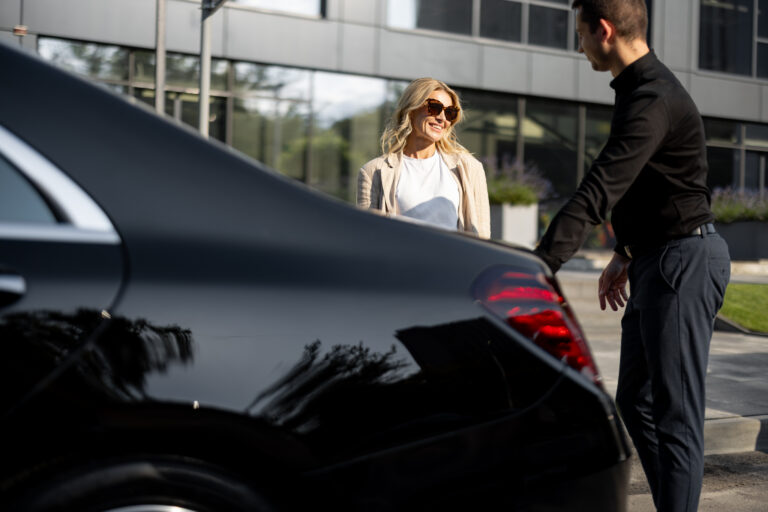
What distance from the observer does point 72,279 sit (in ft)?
5.12

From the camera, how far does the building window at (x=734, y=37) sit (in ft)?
70.9

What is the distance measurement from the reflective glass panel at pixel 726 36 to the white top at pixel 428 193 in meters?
19.5

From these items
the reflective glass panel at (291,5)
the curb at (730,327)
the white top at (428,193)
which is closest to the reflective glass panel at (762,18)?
the reflective glass panel at (291,5)

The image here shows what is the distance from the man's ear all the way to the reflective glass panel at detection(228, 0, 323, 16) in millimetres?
14690

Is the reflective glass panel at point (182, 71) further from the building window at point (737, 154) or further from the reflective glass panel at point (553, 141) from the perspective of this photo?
the building window at point (737, 154)

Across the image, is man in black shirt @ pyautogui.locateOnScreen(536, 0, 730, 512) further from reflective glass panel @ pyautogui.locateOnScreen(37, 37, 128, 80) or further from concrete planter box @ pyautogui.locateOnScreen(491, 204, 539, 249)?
reflective glass panel @ pyautogui.locateOnScreen(37, 37, 128, 80)

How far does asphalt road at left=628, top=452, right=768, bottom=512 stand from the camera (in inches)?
152

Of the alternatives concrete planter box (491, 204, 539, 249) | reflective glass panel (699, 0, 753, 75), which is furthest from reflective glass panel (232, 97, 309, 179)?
reflective glass panel (699, 0, 753, 75)

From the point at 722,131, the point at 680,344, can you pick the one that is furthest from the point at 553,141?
the point at 680,344

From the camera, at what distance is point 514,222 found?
14.4m

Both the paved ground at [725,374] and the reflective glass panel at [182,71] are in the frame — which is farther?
the reflective glass panel at [182,71]

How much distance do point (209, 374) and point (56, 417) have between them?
270 millimetres

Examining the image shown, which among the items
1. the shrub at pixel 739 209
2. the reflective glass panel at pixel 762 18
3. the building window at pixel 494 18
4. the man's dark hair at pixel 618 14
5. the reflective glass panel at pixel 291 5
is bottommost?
the shrub at pixel 739 209

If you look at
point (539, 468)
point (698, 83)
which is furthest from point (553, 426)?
point (698, 83)
